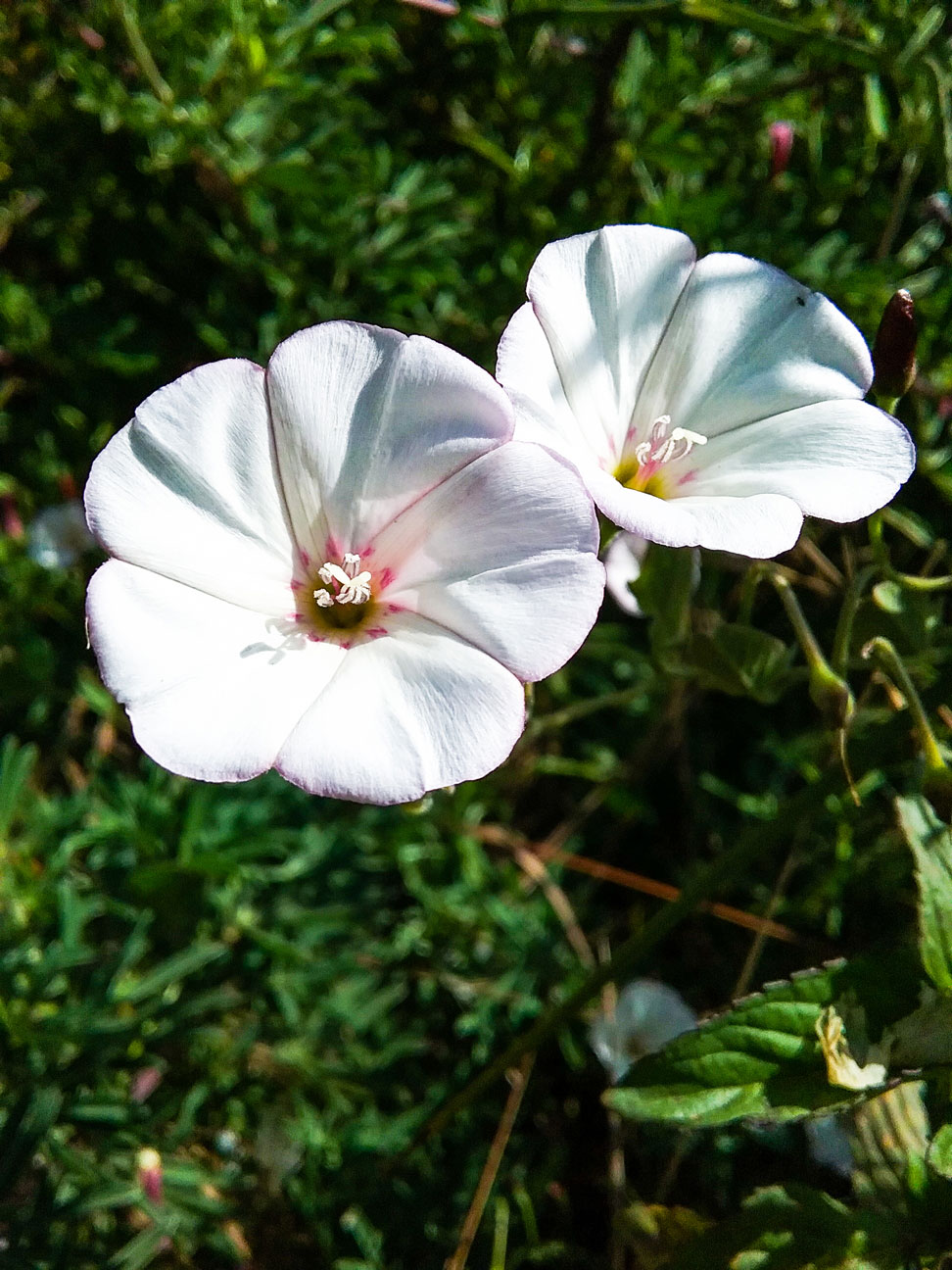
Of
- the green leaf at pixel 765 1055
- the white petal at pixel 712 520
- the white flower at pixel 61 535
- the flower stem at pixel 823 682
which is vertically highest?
the white petal at pixel 712 520

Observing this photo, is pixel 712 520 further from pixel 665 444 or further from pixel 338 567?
pixel 338 567

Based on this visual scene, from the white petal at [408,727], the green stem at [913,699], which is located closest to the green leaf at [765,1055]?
the green stem at [913,699]

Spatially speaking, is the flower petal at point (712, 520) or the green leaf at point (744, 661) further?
the green leaf at point (744, 661)

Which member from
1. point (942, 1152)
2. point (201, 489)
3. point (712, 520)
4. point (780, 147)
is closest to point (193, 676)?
point (201, 489)

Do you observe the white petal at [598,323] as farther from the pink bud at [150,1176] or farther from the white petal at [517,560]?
the pink bud at [150,1176]

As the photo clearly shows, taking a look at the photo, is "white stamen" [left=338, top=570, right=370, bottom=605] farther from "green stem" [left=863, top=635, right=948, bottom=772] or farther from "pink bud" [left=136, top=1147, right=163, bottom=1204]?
"pink bud" [left=136, top=1147, right=163, bottom=1204]

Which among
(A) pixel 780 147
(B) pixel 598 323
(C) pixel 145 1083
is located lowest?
(C) pixel 145 1083

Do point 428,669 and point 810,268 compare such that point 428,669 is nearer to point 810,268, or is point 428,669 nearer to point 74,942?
point 74,942
